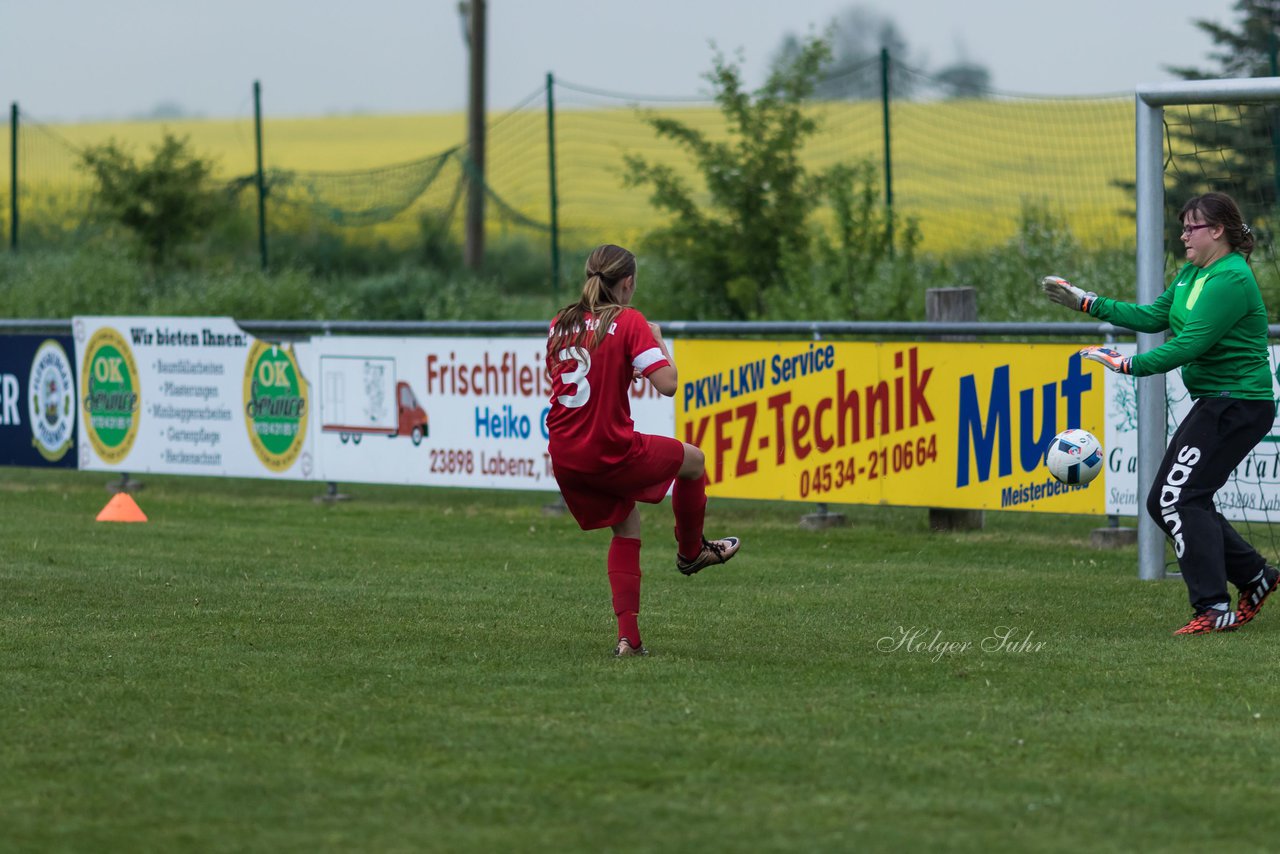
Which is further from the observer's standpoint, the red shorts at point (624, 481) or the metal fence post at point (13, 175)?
the metal fence post at point (13, 175)

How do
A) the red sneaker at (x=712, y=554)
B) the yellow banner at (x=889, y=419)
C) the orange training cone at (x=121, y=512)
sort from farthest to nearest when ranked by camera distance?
the orange training cone at (x=121, y=512) < the yellow banner at (x=889, y=419) < the red sneaker at (x=712, y=554)

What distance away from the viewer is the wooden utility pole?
26.9m

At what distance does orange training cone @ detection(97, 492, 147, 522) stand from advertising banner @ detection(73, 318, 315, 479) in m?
1.36

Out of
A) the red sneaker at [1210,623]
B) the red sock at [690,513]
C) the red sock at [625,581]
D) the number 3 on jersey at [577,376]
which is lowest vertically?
the red sneaker at [1210,623]

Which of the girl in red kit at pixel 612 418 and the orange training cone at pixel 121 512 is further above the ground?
the girl in red kit at pixel 612 418

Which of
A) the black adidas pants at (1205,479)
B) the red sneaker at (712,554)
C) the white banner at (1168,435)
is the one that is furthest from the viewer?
the white banner at (1168,435)

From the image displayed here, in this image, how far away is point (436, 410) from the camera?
45.1ft

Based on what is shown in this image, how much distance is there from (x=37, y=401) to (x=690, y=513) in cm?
968

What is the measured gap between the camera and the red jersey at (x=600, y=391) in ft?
23.6

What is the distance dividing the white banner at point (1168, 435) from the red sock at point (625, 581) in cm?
367

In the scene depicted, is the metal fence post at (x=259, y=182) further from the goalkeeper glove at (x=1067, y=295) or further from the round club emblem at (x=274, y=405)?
the goalkeeper glove at (x=1067, y=295)

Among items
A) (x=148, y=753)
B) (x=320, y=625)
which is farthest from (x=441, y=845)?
(x=320, y=625)

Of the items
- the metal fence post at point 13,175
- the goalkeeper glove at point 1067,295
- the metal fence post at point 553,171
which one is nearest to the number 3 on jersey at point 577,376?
the goalkeeper glove at point 1067,295

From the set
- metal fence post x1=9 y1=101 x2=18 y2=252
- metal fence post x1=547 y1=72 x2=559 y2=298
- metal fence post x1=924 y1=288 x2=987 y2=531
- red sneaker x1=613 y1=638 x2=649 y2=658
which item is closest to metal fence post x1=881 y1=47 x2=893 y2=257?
metal fence post x1=547 y1=72 x2=559 y2=298
